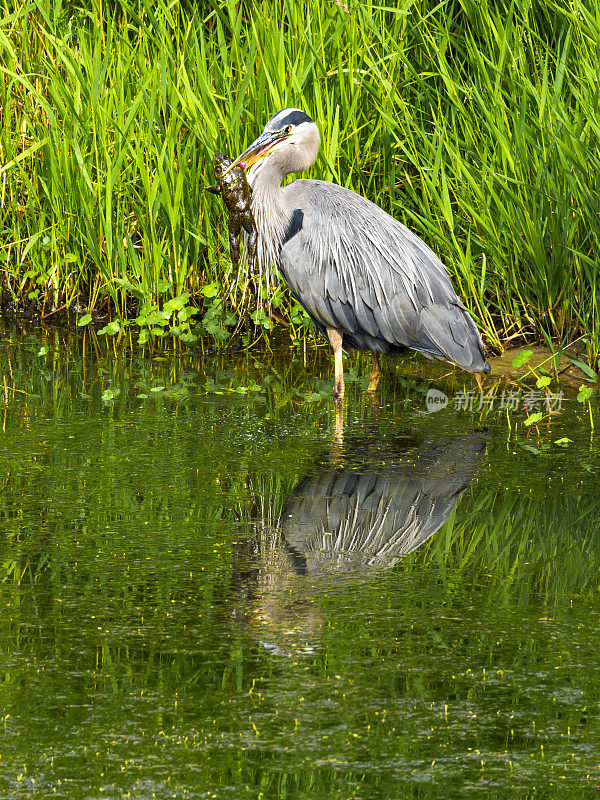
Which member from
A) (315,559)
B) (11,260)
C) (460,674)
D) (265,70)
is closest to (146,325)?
(11,260)

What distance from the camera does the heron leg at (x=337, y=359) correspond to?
18.9ft

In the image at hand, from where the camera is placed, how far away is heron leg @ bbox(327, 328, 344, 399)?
5.75 m

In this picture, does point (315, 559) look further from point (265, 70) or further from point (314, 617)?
point (265, 70)

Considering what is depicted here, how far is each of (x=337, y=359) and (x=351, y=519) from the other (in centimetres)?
192

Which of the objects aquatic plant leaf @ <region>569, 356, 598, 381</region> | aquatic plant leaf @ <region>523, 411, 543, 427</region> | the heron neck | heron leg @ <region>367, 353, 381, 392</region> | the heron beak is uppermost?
the heron beak

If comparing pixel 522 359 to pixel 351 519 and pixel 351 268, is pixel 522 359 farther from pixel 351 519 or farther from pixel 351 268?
pixel 351 519

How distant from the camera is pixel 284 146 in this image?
6016mm

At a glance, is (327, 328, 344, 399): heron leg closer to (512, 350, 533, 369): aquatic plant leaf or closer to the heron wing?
the heron wing

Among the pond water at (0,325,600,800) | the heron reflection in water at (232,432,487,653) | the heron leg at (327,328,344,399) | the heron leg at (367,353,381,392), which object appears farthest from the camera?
the heron leg at (367,353,381,392)

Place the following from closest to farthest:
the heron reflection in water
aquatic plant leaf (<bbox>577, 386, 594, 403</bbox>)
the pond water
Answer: the pond water, the heron reflection in water, aquatic plant leaf (<bbox>577, 386, 594, 403</bbox>)

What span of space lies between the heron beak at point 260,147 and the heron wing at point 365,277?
31cm

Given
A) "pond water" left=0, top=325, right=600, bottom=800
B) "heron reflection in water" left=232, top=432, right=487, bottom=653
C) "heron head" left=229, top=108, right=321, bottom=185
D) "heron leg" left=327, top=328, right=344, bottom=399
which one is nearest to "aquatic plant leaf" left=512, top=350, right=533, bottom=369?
"pond water" left=0, top=325, right=600, bottom=800

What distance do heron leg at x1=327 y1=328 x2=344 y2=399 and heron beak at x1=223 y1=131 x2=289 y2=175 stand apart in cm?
97

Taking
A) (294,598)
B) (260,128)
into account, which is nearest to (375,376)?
(260,128)
